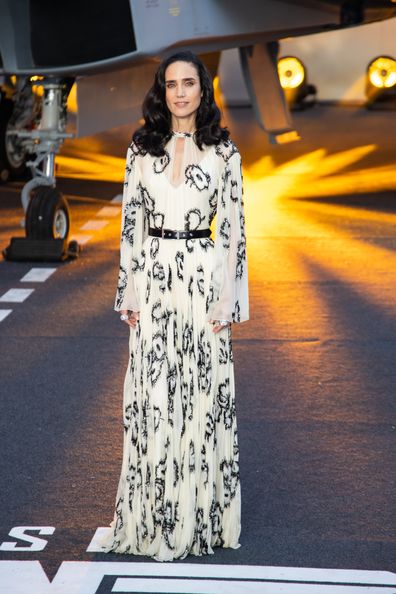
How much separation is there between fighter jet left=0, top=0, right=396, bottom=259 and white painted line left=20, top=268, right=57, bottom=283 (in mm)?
270

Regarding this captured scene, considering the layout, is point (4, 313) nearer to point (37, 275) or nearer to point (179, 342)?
point (37, 275)

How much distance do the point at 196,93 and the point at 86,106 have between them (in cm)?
567

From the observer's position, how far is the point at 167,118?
4035mm

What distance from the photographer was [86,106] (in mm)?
9523

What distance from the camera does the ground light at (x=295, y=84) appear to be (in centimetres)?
2108

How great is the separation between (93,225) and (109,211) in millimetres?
837

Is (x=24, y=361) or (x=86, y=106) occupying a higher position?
(x=86, y=106)

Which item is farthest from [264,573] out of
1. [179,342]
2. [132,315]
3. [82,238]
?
[82,238]

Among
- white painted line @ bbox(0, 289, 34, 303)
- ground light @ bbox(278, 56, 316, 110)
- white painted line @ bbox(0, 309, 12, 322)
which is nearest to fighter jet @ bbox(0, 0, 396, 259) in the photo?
white painted line @ bbox(0, 289, 34, 303)

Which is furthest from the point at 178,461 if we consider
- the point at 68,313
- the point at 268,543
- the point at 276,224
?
the point at 276,224

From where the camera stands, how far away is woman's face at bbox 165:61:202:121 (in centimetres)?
395

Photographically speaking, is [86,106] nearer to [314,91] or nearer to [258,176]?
[258,176]

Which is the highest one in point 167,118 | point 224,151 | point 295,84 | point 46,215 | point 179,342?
point 167,118

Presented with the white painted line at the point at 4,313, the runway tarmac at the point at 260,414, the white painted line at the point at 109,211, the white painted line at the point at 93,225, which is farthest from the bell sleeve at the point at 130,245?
the white painted line at the point at 109,211
